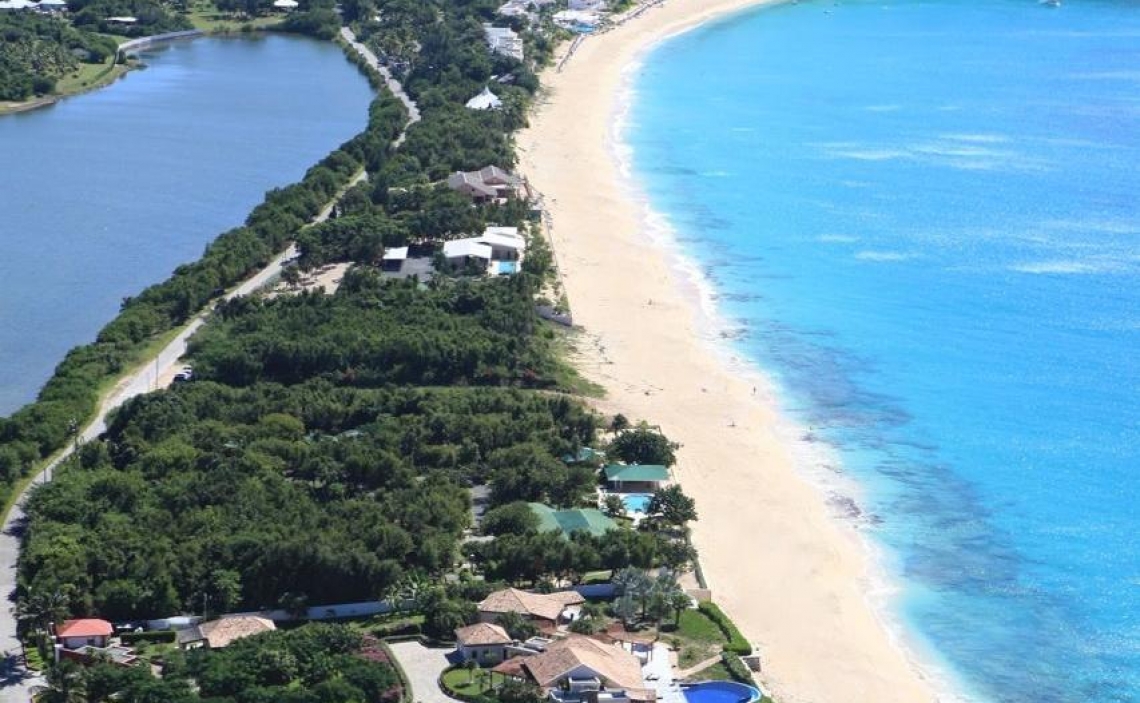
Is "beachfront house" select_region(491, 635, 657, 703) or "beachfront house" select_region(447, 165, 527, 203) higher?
"beachfront house" select_region(447, 165, 527, 203)

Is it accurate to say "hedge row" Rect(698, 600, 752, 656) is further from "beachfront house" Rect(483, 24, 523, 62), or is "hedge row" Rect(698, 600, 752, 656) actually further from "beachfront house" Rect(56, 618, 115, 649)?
"beachfront house" Rect(483, 24, 523, 62)

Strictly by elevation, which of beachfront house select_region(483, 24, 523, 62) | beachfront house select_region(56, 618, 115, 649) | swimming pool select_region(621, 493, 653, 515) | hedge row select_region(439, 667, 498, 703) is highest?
beachfront house select_region(483, 24, 523, 62)

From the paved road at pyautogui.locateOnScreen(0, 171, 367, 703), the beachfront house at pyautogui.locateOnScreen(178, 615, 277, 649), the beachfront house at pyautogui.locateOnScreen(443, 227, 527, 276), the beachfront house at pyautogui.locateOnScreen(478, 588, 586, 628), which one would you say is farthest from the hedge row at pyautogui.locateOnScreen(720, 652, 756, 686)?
the beachfront house at pyautogui.locateOnScreen(443, 227, 527, 276)

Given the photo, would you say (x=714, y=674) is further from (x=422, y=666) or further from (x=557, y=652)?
(x=422, y=666)

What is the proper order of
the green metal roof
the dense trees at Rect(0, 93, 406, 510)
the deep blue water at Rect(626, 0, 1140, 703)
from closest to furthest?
the deep blue water at Rect(626, 0, 1140, 703)
the green metal roof
the dense trees at Rect(0, 93, 406, 510)

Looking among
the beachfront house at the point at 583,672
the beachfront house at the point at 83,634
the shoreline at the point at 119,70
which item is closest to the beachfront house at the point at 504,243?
the beachfront house at the point at 83,634

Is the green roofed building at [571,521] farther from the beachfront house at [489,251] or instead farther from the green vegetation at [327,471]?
the beachfront house at [489,251]

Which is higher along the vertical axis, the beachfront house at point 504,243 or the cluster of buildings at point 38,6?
the cluster of buildings at point 38,6
